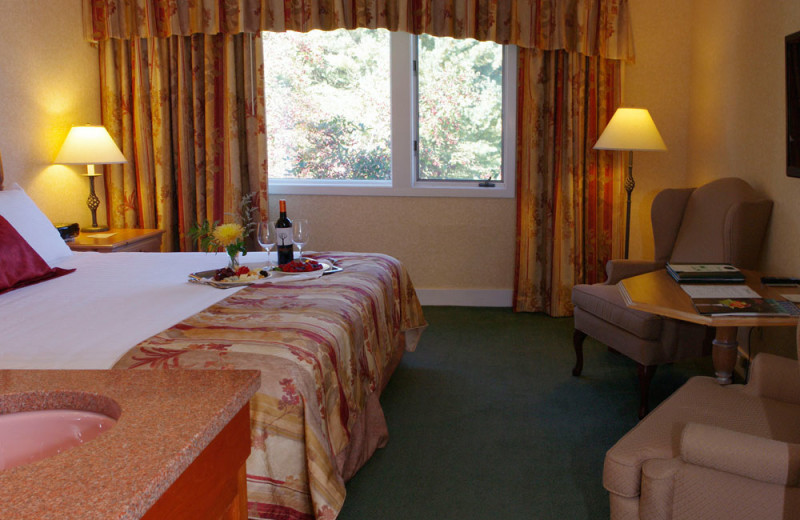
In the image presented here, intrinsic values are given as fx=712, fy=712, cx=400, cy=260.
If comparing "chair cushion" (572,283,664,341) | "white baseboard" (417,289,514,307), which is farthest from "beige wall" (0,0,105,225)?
"chair cushion" (572,283,664,341)

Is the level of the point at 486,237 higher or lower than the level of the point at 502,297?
higher

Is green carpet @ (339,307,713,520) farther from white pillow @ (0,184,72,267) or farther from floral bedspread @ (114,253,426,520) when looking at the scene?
white pillow @ (0,184,72,267)

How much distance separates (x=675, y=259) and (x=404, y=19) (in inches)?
99.0

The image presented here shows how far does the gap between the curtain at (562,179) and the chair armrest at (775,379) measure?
2820mm

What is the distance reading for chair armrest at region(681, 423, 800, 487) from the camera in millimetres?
1839

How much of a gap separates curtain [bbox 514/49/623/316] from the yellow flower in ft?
8.53

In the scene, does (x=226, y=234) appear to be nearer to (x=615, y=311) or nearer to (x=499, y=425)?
(x=499, y=425)

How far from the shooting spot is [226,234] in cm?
335

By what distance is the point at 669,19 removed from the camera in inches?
203

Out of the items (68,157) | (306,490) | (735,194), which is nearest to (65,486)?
(306,490)

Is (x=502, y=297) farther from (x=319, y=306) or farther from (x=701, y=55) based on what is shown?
(x=319, y=306)

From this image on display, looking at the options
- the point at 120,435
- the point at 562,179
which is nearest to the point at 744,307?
the point at 120,435

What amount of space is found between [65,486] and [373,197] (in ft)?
15.7

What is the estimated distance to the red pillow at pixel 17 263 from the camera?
319cm
